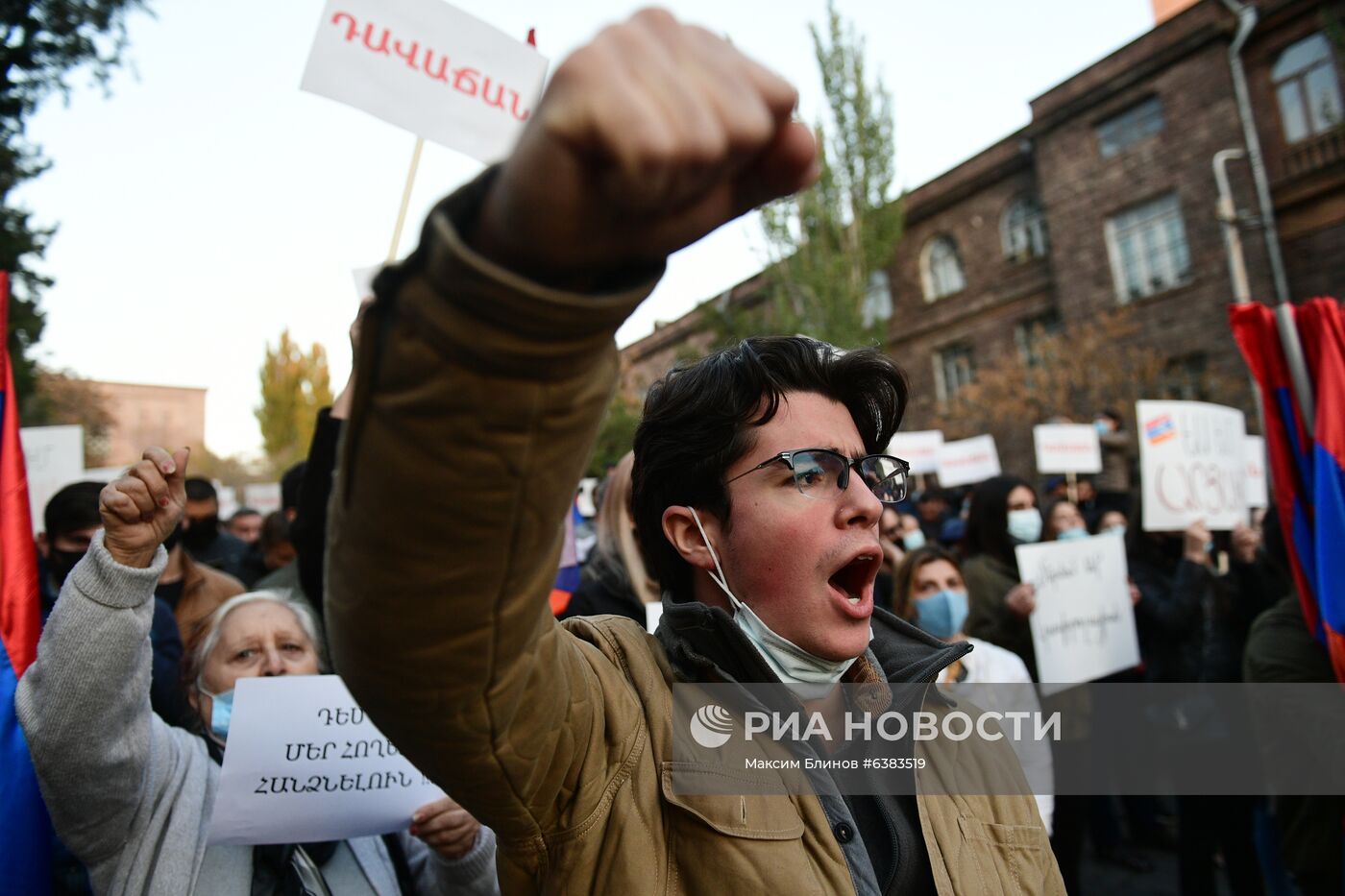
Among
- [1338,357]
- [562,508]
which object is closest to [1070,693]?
[1338,357]

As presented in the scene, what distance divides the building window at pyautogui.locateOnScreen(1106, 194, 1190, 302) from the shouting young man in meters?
18.3

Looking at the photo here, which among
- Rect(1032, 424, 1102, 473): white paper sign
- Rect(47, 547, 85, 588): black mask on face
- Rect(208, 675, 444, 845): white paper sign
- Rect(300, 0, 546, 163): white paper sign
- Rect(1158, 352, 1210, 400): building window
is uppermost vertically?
Rect(1158, 352, 1210, 400): building window

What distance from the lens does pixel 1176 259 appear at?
17172 millimetres

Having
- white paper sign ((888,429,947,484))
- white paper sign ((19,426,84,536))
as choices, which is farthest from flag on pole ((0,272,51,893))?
white paper sign ((888,429,947,484))

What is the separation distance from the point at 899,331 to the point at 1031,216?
4388 millimetres

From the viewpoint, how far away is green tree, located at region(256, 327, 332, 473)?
48.1 meters

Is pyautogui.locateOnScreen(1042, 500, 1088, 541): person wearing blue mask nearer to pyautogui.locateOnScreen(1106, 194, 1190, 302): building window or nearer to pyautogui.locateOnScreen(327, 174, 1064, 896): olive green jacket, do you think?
pyautogui.locateOnScreen(327, 174, 1064, 896): olive green jacket

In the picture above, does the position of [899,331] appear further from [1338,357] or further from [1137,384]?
[1338,357]

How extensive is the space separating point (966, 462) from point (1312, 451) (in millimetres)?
6874

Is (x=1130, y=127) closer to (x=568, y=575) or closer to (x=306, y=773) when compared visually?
(x=568, y=575)

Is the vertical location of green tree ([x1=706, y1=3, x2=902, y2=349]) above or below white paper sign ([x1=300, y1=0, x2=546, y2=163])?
above

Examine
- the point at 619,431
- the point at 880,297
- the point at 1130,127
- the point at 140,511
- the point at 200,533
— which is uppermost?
the point at 1130,127

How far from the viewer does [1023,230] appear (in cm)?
2078

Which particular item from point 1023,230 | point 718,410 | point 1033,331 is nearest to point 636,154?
point 718,410
